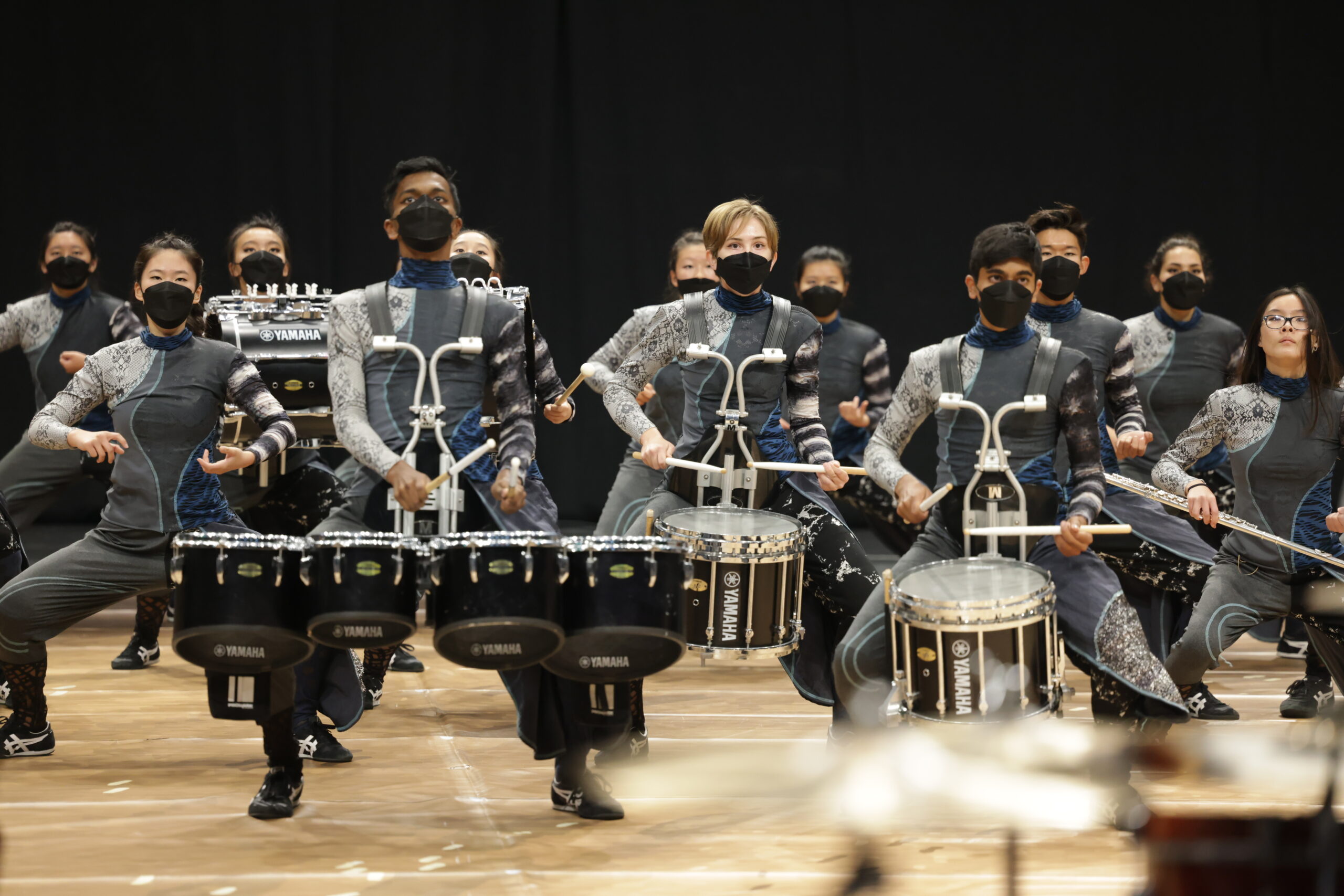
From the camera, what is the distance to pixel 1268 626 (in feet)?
20.4

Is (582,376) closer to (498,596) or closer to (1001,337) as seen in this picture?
(1001,337)

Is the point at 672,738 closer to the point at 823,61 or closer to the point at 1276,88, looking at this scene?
the point at 823,61

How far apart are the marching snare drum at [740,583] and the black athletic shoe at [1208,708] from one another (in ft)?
5.64

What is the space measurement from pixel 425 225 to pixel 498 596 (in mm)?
975

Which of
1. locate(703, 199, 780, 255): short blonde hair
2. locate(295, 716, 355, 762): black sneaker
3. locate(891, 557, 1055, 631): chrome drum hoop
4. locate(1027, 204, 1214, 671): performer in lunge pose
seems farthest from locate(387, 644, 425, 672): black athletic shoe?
locate(891, 557, 1055, 631): chrome drum hoop

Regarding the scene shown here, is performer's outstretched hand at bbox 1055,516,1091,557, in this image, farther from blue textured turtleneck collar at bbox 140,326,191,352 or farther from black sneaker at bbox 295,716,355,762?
blue textured turtleneck collar at bbox 140,326,191,352

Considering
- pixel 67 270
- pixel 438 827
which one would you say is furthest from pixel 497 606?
pixel 67 270

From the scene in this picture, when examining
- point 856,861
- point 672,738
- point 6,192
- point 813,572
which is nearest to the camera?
point 856,861

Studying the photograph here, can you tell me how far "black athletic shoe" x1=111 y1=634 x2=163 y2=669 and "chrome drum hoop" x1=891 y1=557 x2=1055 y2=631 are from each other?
11.2ft

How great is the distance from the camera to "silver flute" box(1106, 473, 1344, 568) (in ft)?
13.3

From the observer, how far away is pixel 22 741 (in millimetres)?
4148

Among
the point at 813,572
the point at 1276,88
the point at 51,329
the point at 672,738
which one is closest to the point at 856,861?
the point at 813,572

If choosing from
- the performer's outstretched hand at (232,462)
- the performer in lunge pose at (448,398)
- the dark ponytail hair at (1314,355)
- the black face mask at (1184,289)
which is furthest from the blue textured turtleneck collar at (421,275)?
the black face mask at (1184,289)

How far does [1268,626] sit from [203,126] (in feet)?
20.2
